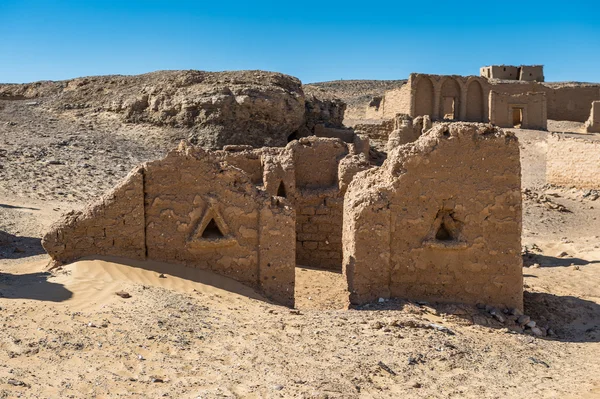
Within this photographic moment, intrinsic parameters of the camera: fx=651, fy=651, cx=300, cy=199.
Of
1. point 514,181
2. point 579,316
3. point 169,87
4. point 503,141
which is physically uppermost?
point 169,87

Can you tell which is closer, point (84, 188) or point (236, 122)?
point (84, 188)

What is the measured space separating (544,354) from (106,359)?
431cm

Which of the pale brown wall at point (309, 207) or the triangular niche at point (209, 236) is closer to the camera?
the triangular niche at point (209, 236)

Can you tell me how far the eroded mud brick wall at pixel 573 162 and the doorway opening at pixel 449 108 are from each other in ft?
33.7

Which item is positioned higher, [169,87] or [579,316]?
[169,87]

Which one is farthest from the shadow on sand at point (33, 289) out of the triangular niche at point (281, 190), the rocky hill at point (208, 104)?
the rocky hill at point (208, 104)

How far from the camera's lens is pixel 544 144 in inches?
960

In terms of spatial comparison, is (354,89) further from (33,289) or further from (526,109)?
(33,289)

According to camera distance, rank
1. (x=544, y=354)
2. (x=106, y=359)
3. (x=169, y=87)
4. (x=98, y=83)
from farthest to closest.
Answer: (x=98, y=83), (x=169, y=87), (x=544, y=354), (x=106, y=359)

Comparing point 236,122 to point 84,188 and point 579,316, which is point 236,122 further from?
point 579,316

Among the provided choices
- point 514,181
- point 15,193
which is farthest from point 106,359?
point 15,193

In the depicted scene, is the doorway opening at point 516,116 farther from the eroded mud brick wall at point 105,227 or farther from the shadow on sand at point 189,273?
the eroded mud brick wall at point 105,227

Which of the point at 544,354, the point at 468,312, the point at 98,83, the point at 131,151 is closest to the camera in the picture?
the point at 544,354

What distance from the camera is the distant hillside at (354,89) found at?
4775cm
